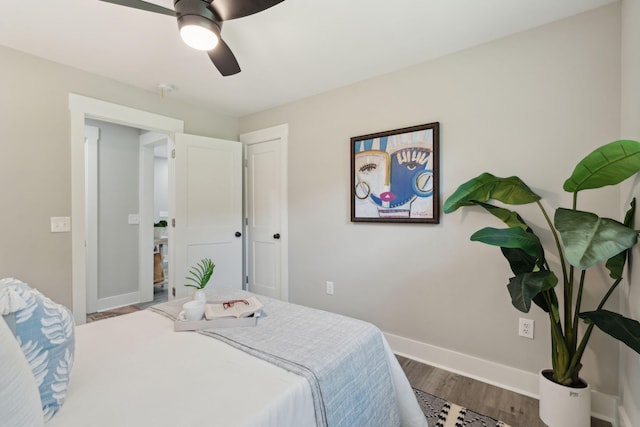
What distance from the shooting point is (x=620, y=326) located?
128 cm

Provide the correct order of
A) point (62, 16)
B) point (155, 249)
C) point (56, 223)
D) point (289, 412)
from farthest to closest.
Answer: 1. point (155, 249)
2. point (56, 223)
3. point (62, 16)
4. point (289, 412)

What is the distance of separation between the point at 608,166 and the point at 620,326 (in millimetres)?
676

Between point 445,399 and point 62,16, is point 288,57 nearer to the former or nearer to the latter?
point 62,16

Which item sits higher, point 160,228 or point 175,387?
point 160,228

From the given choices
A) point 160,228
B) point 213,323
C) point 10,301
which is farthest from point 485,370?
point 160,228

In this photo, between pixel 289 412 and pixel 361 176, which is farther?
pixel 361 176

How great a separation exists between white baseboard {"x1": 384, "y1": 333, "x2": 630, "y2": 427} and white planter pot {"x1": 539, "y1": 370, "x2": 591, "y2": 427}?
0.98 ft

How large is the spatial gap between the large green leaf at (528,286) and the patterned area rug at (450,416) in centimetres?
80

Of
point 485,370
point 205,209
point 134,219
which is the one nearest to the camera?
point 485,370

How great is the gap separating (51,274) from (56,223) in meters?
0.41

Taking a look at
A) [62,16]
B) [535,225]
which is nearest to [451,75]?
[535,225]

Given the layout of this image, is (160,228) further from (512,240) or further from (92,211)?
(512,240)

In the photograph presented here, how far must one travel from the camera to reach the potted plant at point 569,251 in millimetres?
1219

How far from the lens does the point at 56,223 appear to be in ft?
8.09
